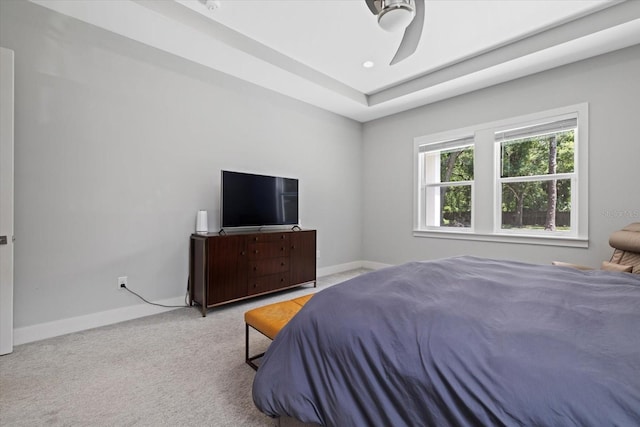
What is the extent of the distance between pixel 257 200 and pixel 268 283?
1.00 meters

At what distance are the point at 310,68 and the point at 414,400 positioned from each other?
12.0 ft

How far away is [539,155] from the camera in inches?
140

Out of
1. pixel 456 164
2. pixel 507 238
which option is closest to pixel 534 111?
pixel 456 164

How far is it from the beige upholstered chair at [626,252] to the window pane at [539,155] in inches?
41.0

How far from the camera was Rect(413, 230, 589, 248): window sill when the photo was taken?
323cm

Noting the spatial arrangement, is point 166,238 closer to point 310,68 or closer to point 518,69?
point 310,68

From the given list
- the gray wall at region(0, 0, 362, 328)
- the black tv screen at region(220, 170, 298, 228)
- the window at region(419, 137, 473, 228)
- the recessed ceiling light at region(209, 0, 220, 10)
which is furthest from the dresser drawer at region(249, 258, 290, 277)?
the recessed ceiling light at region(209, 0, 220, 10)

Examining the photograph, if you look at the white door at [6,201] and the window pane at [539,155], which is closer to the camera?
the white door at [6,201]

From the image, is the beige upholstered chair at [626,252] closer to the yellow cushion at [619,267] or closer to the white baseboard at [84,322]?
the yellow cushion at [619,267]

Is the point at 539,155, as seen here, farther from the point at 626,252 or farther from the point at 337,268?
the point at 337,268

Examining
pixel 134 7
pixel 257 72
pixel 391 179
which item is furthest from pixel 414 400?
pixel 391 179

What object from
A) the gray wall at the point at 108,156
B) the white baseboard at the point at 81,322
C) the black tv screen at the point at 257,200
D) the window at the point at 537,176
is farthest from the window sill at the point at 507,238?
the white baseboard at the point at 81,322

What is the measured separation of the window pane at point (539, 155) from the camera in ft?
11.0

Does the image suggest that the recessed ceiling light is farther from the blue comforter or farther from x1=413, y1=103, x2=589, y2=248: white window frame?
x1=413, y1=103, x2=589, y2=248: white window frame
